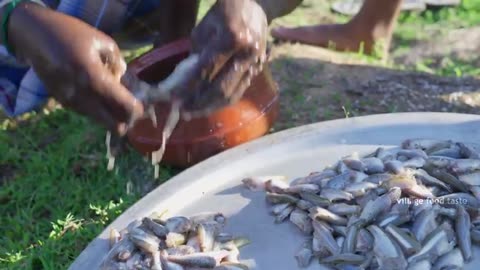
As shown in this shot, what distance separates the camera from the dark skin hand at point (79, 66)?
1539 millimetres

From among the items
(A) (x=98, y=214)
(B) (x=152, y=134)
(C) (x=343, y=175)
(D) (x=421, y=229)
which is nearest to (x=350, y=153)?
(C) (x=343, y=175)

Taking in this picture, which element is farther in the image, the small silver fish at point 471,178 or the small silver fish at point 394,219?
the small silver fish at point 471,178

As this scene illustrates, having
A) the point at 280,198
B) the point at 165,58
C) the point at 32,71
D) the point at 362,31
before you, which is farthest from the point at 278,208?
the point at 362,31

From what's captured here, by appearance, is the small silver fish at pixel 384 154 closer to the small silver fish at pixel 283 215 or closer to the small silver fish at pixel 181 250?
the small silver fish at pixel 283 215

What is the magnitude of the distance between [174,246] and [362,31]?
164 centimetres

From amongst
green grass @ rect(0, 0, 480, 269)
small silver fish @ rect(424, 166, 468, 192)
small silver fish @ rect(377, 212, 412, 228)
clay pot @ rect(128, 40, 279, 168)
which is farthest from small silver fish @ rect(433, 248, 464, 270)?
green grass @ rect(0, 0, 480, 269)

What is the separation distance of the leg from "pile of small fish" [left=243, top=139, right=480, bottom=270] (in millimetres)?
1171

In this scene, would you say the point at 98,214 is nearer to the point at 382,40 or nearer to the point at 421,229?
the point at 421,229

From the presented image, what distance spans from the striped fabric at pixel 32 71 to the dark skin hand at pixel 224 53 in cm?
105

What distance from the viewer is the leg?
3.24m

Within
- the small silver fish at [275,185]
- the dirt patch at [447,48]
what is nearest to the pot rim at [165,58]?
the small silver fish at [275,185]

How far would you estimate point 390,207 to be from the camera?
1.91 m

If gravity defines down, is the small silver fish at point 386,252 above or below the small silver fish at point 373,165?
below

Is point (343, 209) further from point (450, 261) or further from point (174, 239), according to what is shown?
point (174, 239)
